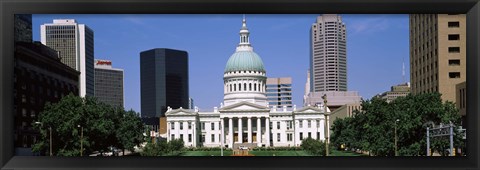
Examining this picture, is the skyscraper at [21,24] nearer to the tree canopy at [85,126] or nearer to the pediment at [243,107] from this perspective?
the tree canopy at [85,126]

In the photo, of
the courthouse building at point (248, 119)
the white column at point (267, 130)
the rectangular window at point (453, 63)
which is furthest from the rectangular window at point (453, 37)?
the white column at point (267, 130)

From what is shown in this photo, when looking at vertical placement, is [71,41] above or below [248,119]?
above

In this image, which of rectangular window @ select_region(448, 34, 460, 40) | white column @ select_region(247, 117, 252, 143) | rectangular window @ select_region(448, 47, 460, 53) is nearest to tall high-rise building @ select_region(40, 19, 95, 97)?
rectangular window @ select_region(448, 34, 460, 40)

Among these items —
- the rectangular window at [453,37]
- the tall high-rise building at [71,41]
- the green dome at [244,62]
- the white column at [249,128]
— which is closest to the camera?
Result: the tall high-rise building at [71,41]

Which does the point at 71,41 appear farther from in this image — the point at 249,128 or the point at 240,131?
the point at 249,128

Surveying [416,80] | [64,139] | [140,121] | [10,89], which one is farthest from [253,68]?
[10,89]

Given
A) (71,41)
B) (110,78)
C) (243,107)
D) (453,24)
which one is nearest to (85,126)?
(110,78)
